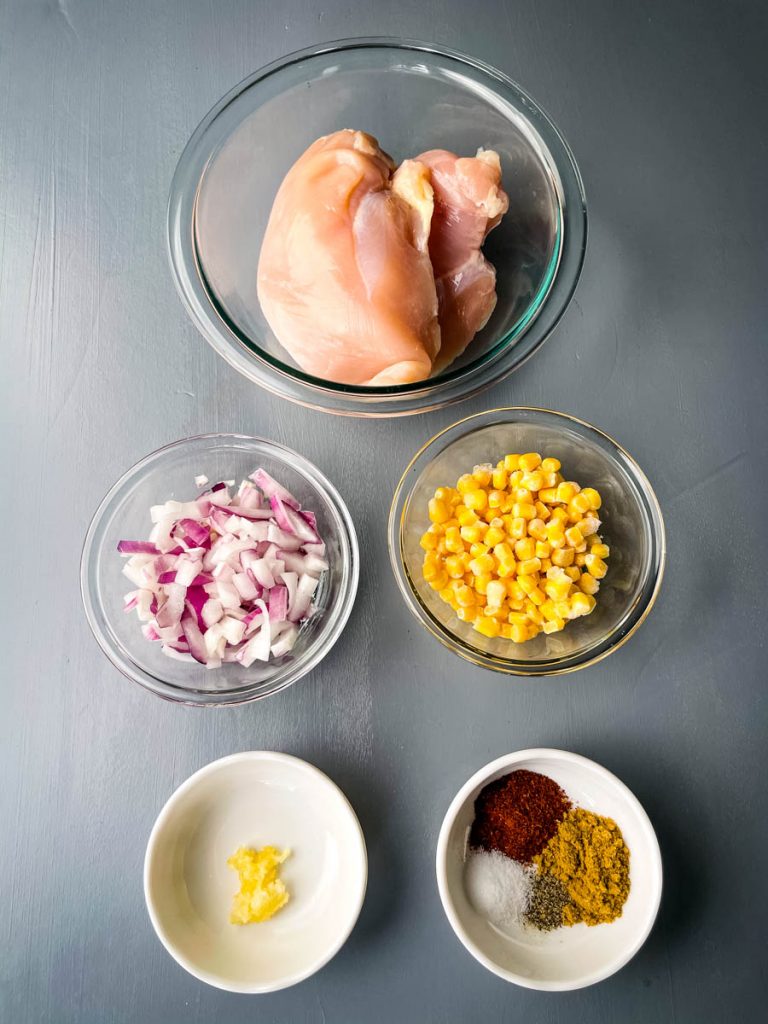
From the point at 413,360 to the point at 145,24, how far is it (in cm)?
124

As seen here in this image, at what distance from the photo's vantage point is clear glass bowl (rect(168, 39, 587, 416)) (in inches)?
67.0

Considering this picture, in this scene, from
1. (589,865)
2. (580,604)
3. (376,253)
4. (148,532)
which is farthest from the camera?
(148,532)

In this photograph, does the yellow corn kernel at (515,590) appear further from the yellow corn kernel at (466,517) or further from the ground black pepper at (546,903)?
the ground black pepper at (546,903)

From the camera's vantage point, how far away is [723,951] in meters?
1.87

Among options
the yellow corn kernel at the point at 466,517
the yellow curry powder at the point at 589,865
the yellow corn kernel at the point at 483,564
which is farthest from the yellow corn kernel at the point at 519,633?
the yellow curry powder at the point at 589,865

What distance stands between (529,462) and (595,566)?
0.28m

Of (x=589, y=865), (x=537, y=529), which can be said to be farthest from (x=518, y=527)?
(x=589, y=865)

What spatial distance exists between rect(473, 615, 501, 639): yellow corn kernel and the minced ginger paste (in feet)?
2.37

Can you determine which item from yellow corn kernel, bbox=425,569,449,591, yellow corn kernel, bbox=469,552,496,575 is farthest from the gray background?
yellow corn kernel, bbox=469,552,496,575

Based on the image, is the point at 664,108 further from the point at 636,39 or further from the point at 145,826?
the point at 145,826

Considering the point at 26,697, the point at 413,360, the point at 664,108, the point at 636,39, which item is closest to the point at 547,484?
the point at 413,360

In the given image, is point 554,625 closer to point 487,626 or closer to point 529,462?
point 487,626

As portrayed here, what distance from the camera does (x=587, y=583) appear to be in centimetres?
174

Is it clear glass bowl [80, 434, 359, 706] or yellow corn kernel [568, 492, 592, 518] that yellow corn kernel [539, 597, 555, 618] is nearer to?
yellow corn kernel [568, 492, 592, 518]
